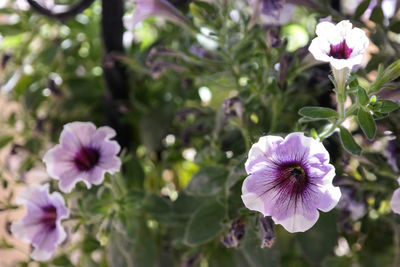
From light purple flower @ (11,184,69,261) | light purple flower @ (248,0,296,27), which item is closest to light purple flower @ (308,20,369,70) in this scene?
light purple flower @ (248,0,296,27)

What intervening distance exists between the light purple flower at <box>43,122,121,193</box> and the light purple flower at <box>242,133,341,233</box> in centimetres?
13

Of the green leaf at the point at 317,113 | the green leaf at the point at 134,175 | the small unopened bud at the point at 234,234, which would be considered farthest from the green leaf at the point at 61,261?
the green leaf at the point at 317,113

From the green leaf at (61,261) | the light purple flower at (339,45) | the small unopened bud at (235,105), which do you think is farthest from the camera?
the green leaf at (61,261)

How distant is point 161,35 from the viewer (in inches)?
24.5

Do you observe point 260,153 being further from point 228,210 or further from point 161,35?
point 161,35

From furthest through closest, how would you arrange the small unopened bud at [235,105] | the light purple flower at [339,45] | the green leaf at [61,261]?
1. the green leaf at [61,261]
2. the small unopened bud at [235,105]
3. the light purple flower at [339,45]

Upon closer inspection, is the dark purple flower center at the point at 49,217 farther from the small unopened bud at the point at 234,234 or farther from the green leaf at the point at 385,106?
the green leaf at the point at 385,106

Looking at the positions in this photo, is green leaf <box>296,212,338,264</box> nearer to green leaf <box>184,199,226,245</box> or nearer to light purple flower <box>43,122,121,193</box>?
green leaf <box>184,199,226,245</box>

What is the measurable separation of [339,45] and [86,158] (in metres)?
0.22

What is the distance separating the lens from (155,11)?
1.50ft

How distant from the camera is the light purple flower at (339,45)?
0.30 metres

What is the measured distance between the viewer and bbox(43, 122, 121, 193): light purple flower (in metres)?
0.40

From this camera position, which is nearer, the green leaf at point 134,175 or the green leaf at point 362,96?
the green leaf at point 362,96

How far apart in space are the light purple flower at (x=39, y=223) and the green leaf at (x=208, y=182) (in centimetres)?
11
